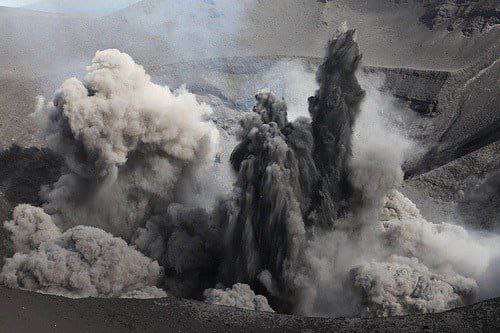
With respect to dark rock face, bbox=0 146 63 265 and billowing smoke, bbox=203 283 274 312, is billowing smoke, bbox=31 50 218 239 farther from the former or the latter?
billowing smoke, bbox=203 283 274 312

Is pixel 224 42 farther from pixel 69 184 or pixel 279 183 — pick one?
pixel 279 183

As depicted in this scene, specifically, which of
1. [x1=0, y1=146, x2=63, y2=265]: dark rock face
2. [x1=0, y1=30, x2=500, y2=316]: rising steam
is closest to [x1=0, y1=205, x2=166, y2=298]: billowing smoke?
[x1=0, y1=30, x2=500, y2=316]: rising steam

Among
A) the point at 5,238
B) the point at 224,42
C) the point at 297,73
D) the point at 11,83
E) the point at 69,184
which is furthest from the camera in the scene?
the point at 224,42

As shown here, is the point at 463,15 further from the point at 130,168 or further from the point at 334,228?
the point at 130,168

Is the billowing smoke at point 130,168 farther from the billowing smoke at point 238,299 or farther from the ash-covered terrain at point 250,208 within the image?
the billowing smoke at point 238,299

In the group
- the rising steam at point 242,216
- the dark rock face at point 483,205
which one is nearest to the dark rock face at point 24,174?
the rising steam at point 242,216

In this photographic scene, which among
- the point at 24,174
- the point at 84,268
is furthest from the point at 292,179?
the point at 24,174

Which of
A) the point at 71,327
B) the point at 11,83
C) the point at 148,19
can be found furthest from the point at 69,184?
the point at 148,19
